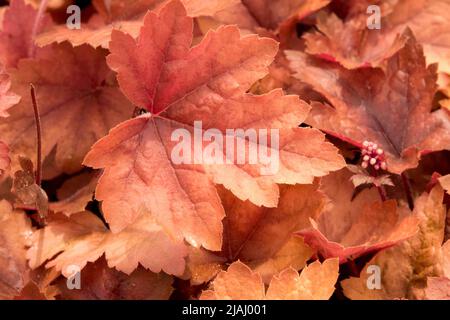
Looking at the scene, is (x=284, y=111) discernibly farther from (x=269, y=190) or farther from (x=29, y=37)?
(x=29, y=37)

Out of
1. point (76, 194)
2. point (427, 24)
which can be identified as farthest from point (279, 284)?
point (427, 24)

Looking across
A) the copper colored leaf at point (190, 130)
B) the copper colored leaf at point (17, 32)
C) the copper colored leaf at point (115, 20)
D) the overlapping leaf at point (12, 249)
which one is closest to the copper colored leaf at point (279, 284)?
the copper colored leaf at point (190, 130)

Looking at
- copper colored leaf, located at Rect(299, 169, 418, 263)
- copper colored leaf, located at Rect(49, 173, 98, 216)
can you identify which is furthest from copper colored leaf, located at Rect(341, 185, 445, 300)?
copper colored leaf, located at Rect(49, 173, 98, 216)

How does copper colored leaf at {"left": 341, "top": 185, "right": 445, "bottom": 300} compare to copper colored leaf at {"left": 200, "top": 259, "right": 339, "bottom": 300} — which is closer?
copper colored leaf at {"left": 200, "top": 259, "right": 339, "bottom": 300}

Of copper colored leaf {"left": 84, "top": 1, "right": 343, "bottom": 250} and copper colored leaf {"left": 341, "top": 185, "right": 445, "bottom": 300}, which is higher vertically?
copper colored leaf {"left": 84, "top": 1, "right": 343, "bottom": 250}

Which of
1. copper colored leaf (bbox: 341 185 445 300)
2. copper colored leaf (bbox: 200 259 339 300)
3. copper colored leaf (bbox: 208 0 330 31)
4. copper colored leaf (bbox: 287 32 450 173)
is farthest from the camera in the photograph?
copper colored leaf (bbox: 208 0 330 31)

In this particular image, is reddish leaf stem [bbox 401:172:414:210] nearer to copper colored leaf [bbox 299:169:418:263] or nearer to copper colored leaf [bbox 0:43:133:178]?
copper colored leaf [bbox 299:169:418:263]
